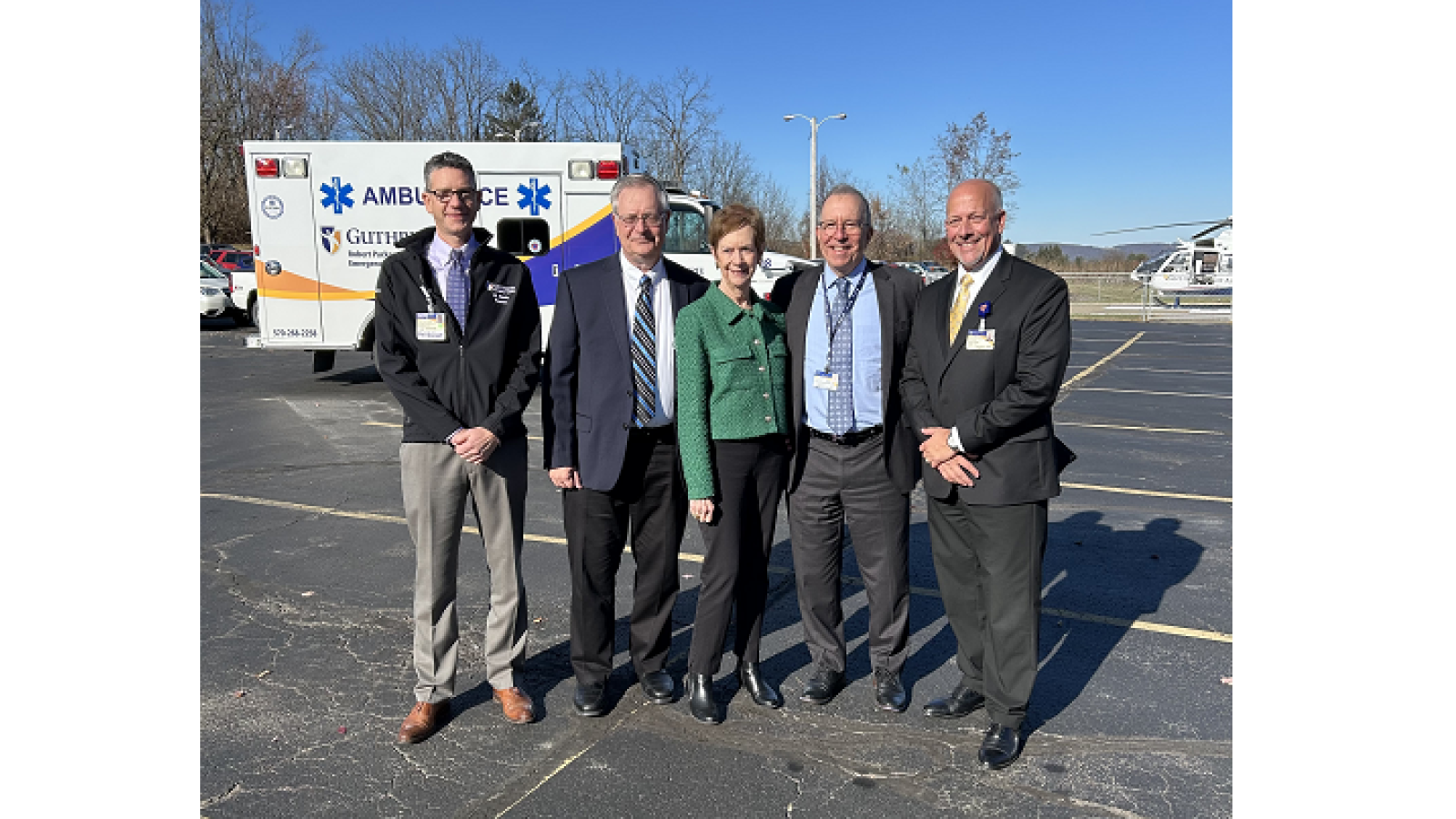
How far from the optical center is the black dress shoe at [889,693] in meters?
3.85

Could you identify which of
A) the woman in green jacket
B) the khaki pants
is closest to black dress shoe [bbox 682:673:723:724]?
the woman in green jacket

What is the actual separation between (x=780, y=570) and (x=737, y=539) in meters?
1.99

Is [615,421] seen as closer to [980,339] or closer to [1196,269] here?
[980,339]

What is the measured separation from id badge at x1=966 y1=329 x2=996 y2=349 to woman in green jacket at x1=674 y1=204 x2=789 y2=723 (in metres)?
0.75

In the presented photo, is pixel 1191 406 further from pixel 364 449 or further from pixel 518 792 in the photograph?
pixel 518 792

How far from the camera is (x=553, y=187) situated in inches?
485

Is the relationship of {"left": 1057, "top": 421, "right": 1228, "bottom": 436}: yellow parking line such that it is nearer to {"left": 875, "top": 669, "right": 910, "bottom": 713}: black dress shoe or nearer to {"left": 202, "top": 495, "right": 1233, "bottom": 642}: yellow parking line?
{"left": 202, "top": 495, "right": 1233, "bottom": 642}: yellow parking line

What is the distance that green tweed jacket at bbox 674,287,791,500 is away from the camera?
363 cm

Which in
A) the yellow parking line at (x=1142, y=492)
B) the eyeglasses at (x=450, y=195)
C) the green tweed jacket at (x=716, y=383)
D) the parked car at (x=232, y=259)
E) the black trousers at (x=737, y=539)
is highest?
the parked car at (x=232, y=259)

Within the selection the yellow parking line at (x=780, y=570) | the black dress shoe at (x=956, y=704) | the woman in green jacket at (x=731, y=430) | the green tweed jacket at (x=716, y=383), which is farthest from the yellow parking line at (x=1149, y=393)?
the green tweed jacket at (x=716, y=383)

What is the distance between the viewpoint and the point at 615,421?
3715mm

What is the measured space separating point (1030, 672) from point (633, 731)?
1.54 meters

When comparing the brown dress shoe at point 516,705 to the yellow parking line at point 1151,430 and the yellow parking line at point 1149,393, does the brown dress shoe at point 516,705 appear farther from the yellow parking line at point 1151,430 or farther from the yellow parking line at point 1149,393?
the yellow parking line at point 1149,393

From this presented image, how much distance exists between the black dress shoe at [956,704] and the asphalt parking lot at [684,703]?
0.05 m
